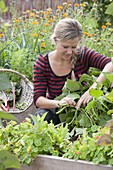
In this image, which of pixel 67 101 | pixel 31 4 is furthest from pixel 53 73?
pixel 31 4

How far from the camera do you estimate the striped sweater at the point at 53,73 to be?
3.61m

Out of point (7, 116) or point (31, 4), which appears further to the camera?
point (31, 4)

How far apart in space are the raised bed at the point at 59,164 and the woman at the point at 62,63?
48.4 inches

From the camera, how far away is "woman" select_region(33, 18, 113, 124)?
3500 millimetres

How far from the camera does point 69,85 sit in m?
3.10

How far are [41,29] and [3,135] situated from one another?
3263 millimetres

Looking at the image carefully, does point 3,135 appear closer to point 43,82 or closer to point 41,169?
point 41,169

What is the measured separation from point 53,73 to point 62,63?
0.11 meters

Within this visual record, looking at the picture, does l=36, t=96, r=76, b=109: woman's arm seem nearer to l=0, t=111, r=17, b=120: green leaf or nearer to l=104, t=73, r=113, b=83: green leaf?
l=104, t=73, r=113, b=83: green leaf

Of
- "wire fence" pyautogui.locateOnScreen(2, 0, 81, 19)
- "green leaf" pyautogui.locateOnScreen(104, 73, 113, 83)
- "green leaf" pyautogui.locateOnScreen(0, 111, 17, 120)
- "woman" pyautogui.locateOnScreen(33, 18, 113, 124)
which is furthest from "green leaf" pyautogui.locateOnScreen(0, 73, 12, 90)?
"wire fence" pyautogui.locateOnScreen(2, 0, 81, 19)

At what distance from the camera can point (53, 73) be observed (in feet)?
12.0

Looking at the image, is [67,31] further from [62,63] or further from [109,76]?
[109,76]

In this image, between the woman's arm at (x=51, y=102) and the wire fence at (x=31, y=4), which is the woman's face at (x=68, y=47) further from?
the wire fence at (x=31, y=4)

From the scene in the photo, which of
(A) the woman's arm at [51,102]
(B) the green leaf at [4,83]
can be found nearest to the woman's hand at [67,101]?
(A) the woman's arm at [51,102]
